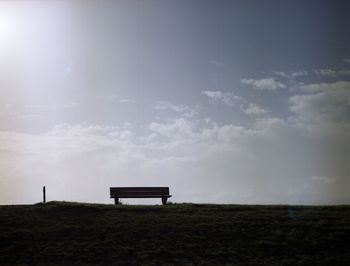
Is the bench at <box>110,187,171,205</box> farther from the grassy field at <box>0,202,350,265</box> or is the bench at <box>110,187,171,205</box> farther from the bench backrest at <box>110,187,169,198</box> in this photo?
the grassy field at <box>0,202,350,265</box>

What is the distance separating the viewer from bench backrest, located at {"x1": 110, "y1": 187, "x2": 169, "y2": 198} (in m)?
24.1

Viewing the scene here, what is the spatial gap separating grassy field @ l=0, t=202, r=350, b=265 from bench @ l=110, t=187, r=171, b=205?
9.00ft

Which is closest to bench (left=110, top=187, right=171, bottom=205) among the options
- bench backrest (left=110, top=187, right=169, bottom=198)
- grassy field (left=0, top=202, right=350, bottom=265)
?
bench backrest (left=110, top=187, right=169, bottom=198)

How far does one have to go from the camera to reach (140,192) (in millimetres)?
24094

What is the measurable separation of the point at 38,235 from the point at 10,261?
7.00 ft

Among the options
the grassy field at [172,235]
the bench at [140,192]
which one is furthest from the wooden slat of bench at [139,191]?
the grassy field at [172,235]

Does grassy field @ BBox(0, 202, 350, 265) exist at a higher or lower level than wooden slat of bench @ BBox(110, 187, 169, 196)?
lower

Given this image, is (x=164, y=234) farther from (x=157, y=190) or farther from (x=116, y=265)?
(x=157, y=190)

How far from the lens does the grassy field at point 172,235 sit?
49.7 ft

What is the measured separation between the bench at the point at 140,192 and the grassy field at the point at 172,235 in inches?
108

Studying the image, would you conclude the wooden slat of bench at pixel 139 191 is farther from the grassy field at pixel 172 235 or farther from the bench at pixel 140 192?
the grassy field at pixel 172 235

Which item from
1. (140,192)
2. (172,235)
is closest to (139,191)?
(140,192)

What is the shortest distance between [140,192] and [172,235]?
7187mm

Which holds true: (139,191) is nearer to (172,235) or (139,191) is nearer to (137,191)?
(137,191)
